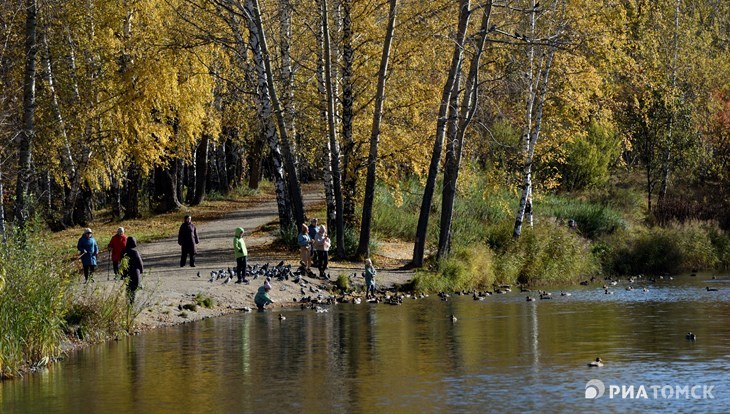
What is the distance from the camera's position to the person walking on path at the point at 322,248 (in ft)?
109

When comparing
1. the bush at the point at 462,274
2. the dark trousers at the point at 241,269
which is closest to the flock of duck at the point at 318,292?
the dark trousers at the point at 241,269

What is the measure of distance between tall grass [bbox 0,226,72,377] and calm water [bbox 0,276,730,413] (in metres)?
0.53

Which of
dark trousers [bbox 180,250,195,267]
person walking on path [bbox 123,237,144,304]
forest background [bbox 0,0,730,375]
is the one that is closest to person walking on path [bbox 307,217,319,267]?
forest background [bbox 0,0,730,375]

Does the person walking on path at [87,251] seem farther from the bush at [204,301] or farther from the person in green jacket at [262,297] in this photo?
the person in green jacket at [262,297]

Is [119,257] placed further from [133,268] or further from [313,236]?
[313,236]

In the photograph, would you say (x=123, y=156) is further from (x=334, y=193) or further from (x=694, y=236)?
(x=694, y=236)

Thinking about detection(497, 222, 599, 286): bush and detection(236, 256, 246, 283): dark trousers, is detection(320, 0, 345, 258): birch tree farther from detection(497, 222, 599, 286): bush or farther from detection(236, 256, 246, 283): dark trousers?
detection(497, 222, 599, 286): bush

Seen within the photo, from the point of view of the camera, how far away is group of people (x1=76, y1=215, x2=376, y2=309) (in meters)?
26.5

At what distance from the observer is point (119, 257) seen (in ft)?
100

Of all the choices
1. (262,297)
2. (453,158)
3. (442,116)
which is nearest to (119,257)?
(262,297)

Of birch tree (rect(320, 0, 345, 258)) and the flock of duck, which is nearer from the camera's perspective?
the flock of duck

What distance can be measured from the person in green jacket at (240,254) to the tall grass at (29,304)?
8699 millimetres

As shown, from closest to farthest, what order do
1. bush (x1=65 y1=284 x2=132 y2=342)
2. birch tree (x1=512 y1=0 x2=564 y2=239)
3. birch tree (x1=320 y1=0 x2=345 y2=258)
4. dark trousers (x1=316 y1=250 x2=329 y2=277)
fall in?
bush (x1=65 y1=284 x2=132 y2=342) → dark trousers (x1=316 y1=250 x2=329 y2=277) → birch tree (x1=320 y1=0 x2=345 y2=258) → birch tree (x1=512 y1=0 x2=564 y2=239)

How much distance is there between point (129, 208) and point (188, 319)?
1009 inches
